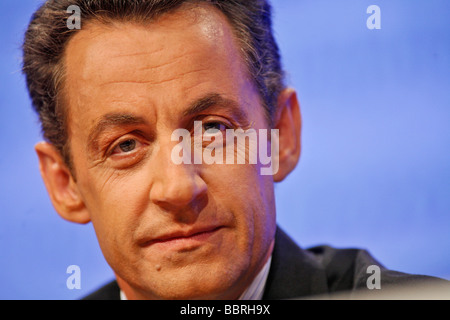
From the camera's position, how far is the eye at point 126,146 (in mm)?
1961

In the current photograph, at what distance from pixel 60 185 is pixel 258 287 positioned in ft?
2.57

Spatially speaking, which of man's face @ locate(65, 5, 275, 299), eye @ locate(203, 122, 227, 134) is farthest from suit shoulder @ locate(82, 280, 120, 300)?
eye @ locate(203, 122, 227, 134)

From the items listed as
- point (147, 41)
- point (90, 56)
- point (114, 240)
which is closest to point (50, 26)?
point (90, 56)

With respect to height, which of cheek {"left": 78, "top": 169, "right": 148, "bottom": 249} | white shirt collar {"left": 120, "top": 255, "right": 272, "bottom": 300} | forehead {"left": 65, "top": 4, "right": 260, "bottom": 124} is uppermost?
forehead {"left": 65, "top": 4, "right": 260, "bottom": 124}

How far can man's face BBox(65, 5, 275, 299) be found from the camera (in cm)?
186

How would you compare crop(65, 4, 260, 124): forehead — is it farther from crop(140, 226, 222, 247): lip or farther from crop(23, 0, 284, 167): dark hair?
crop(140, 226, 222, 247): lip

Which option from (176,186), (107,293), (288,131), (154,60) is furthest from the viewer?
(107,293)

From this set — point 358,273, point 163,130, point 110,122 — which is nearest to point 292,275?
point 358,273

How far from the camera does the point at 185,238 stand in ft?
6.11

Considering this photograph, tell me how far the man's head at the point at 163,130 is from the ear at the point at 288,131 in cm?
15

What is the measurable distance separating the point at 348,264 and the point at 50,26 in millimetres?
1330

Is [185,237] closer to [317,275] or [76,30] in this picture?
[317,275]

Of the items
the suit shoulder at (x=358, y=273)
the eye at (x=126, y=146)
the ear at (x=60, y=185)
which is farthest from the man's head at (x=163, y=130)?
the suit shoulder at (x=358, y=273)

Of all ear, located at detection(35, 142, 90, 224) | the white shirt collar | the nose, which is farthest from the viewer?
ear, located at detection(35, 142, 90, 224)
